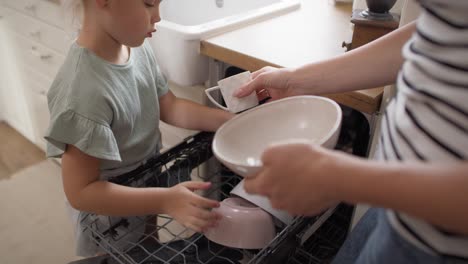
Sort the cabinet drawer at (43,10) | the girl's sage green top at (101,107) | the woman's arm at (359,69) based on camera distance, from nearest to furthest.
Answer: the woman's arm at (359,69), the girl's sage green top at (101,107), the cabinet drawer at (43,10)

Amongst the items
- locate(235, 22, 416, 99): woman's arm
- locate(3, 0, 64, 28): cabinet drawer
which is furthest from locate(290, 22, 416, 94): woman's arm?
locate(3, 0, 64, 28): cabinet drawer

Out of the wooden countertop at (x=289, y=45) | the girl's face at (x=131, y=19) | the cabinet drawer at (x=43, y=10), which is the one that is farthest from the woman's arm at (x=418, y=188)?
the cabinet drawer at (x=43, y=10)

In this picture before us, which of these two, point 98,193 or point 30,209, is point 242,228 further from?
point 30,209

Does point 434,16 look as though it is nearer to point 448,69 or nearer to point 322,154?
point 448,69

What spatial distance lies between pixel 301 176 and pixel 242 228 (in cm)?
32

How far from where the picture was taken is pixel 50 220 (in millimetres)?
1591

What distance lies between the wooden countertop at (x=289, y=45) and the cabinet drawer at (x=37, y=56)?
30.6 inches

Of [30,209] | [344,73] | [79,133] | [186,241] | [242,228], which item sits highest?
[344,73]

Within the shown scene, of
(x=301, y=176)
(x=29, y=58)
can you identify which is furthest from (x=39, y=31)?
(x=301, y=176)

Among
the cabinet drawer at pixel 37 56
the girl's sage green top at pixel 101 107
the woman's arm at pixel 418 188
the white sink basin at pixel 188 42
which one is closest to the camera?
the woman's arm at pixel 418 188

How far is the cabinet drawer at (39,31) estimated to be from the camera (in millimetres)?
1333

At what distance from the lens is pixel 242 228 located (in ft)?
2.15

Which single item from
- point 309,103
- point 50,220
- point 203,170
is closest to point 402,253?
point 309,103

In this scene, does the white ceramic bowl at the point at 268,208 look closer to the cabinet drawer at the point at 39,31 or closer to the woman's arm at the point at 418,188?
the woman's arm at the point at 418,188
